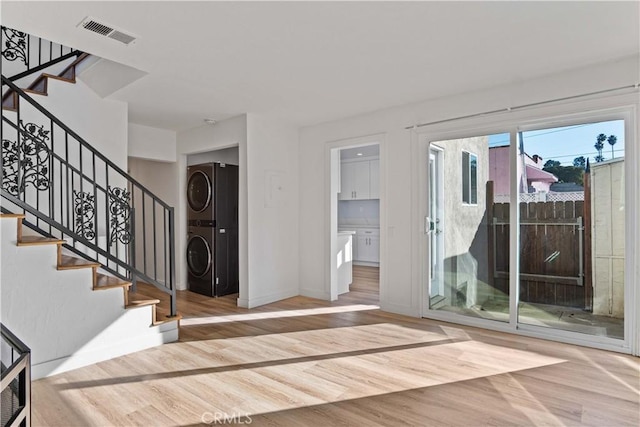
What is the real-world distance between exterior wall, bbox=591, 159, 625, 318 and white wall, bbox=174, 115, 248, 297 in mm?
3758

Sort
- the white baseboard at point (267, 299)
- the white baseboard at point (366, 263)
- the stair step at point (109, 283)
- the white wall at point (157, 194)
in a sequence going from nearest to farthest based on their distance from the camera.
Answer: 1. the stair step at point (109, 283)
2. the white baseboard at point (267, 299)
3. the white wall at point (157, 194)
4. the white baseboard at point (366, 263)

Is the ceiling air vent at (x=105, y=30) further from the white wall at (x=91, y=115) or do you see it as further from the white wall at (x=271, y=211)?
the white wall at (x=271, y=211)

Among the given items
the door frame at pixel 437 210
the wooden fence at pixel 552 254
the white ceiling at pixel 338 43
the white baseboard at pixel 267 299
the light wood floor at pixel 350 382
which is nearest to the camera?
the light wood floor at pixel 350 382

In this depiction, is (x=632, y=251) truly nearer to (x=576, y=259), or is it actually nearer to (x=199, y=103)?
(x=576, y=259)

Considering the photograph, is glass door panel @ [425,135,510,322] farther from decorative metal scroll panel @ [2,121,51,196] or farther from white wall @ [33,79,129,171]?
decorative metal scroll panel @ [2,121,51,196]

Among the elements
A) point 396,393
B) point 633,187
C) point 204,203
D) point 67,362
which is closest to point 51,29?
point 67,362

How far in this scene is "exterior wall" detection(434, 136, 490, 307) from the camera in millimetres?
3777

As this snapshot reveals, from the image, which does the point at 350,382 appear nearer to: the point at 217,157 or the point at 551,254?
the point at 551,254

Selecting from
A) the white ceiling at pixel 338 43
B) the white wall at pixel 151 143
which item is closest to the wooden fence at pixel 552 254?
the white ceiling at pixel 338 43

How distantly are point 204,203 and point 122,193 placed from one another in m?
1.22

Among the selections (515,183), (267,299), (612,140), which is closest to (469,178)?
(515,183)

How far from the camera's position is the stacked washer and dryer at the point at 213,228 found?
5.00 metres

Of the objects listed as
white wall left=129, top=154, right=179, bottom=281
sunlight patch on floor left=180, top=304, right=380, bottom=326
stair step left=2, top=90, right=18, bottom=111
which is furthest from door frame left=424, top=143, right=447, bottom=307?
stair step left=2, top=90, right=18, bottom=111

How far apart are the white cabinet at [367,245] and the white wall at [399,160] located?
290 cm
